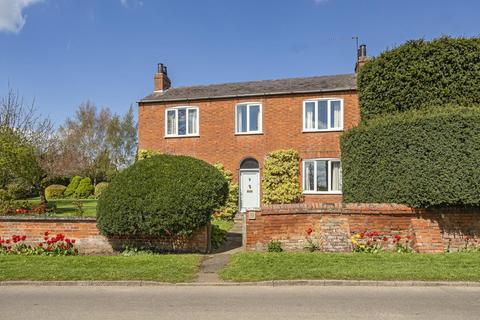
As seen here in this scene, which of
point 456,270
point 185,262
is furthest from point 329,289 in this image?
point 185,262

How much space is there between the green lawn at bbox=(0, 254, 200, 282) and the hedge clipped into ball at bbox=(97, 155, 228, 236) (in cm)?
84

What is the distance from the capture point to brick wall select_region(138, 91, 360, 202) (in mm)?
18484

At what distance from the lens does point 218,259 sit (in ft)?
31.5

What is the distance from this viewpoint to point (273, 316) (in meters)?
5.54

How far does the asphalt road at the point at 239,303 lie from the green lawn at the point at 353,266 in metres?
0.44

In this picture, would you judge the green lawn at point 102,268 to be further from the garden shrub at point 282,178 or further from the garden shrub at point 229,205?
the garden shrub at point 282,178

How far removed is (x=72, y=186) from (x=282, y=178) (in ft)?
87.0

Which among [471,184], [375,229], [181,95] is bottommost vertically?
[375,229]

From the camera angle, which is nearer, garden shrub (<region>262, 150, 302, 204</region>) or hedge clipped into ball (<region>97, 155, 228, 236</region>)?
hedge clipped into ball (<region>97, 155, 228, 236</region>)

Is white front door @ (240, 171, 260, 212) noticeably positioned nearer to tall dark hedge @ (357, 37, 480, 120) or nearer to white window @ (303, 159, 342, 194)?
white window @ (303, 159, 342, 194)

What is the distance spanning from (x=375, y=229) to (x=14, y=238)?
10301mm

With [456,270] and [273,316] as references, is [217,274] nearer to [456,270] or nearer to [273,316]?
[273,316]

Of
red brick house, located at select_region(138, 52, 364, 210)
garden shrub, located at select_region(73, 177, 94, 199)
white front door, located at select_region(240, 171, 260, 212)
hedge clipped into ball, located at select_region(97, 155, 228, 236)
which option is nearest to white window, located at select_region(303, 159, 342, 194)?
red brick house, located at select_region(138, 52, 364, 210)

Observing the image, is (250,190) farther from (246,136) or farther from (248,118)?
(248,118)
